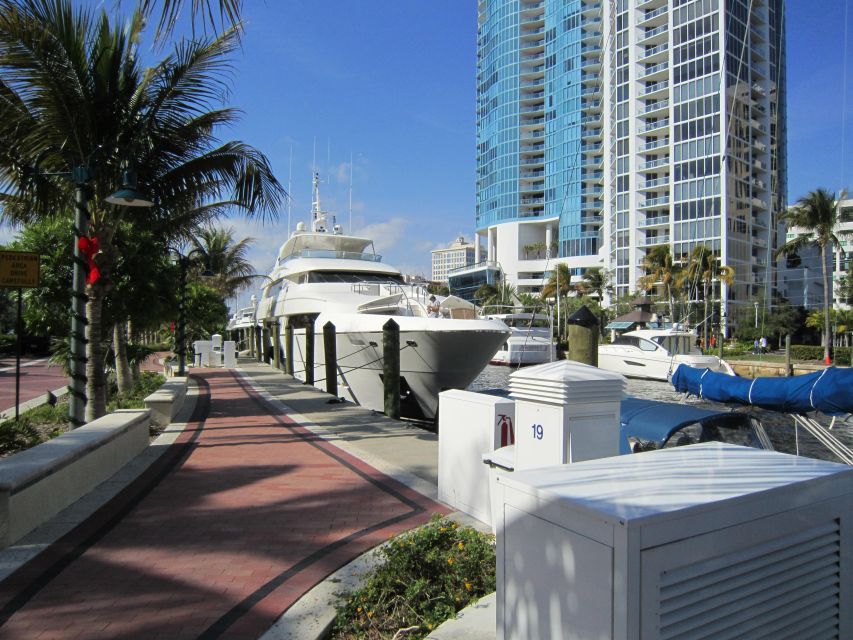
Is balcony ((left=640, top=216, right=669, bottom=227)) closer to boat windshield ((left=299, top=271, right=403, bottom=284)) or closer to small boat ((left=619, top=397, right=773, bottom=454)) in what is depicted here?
boat windshield ((left=299, top=271, right=403, bottom=284))

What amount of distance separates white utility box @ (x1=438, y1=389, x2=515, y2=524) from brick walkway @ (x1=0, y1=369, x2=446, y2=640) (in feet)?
1.00

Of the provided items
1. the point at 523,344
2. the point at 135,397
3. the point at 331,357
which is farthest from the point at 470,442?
the point at 523,344

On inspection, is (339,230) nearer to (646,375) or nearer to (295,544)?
(646,375)

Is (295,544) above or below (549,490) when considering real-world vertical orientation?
below

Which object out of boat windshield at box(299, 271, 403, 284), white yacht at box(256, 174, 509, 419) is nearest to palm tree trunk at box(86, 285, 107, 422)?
white yacht at box(256, 174, 509, 419)

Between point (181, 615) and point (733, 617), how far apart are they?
3.04 metres

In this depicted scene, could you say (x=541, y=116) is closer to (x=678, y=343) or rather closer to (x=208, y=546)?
(x=678, y=343)

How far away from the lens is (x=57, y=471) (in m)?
5.68

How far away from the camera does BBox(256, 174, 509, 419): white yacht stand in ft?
48.3

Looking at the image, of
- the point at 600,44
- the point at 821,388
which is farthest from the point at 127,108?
the point at 600,44

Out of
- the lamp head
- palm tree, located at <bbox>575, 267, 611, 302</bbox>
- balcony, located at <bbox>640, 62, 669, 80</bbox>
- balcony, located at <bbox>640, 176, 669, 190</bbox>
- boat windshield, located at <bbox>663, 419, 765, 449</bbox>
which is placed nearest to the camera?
boat windshield, located at <bbox>663, 419, 765, 449</bbox>

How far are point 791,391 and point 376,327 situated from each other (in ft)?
31.6

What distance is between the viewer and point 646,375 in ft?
98.6

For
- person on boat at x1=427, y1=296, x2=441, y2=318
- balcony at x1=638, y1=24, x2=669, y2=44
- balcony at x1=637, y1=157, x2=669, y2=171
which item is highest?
balcony at x1=638, y1=24, x2=669, y2=44
